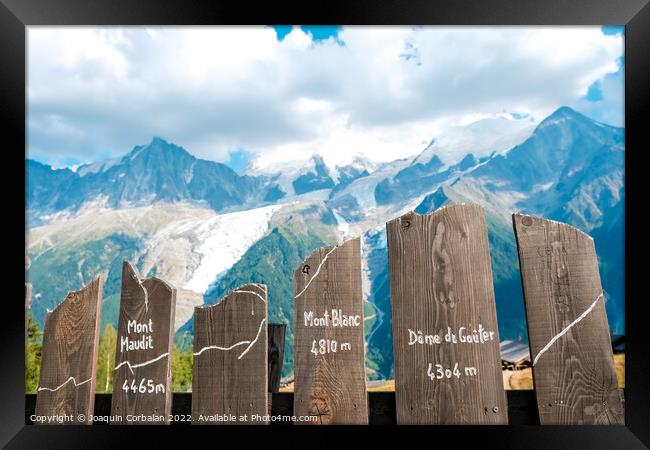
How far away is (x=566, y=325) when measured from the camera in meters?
3.35

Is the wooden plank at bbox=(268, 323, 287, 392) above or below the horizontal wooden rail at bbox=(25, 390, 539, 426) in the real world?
above

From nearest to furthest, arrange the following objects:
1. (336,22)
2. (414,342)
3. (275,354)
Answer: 1. (414,342)
2. (336,22)
3. (275,354)

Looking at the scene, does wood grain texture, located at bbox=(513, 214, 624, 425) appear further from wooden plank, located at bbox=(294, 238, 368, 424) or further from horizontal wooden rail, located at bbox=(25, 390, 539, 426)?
wooden plank, located at bbox=(294, 238, 368, 424)

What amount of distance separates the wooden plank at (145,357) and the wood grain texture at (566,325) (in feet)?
7.33

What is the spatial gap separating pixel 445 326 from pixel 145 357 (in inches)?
73.9

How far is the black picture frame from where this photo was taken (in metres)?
3.30

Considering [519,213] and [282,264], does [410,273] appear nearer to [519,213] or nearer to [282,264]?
[519,213]

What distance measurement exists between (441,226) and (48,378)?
2727 mm

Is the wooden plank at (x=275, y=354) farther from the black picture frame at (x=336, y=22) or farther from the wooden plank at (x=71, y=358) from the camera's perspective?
the wooden plank at (x=71, y=358)

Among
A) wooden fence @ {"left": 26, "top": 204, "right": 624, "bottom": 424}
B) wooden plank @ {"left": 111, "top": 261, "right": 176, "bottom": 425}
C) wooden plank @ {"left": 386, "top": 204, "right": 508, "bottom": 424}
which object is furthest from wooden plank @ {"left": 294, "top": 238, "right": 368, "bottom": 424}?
wooden plank @ {"left": 111, "top": 261, "right": 176, "bottom": 425}

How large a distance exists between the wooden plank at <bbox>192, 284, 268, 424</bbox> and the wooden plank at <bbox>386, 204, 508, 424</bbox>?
0.83 m

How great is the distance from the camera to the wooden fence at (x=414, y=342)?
3.29 metres

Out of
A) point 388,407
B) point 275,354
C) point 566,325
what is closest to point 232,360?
point 275,354

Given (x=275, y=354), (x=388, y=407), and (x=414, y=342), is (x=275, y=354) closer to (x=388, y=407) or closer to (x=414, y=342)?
(x=388, y=407)
